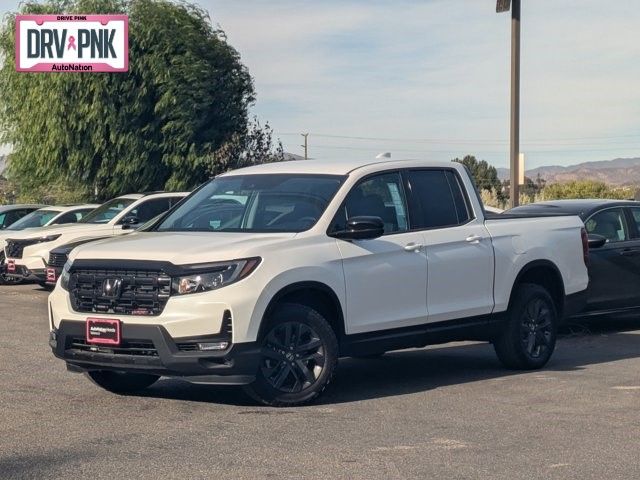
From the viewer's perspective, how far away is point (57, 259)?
1831cm

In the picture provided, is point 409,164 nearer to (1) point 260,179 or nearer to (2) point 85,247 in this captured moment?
(1) point 260,179

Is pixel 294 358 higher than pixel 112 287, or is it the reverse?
pixel 112 287

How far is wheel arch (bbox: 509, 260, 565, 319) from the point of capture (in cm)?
1111

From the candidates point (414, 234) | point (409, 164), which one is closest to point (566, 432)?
point (414, 234)

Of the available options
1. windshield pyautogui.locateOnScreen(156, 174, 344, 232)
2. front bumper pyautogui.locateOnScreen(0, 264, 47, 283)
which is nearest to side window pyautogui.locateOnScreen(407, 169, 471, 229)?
windshield pyautogui.locateOnScreen(156, 174, 344, 232)

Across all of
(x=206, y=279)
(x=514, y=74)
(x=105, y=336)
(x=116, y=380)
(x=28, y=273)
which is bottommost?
(x=116, y=380)

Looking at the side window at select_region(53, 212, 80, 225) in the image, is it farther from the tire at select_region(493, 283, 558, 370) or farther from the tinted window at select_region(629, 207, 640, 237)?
the tire at select_region(493, 283, 558, 370)

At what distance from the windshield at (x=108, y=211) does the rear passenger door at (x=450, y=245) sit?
11169 mm

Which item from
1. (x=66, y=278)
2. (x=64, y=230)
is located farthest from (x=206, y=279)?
(x=64, y=230)

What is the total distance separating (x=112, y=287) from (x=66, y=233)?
39.3 feet

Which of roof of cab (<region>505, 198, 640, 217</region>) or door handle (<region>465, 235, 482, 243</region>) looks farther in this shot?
roof of cab (<region>505, 198, 640, 217</region>)

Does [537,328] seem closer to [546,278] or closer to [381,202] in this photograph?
[546,278]

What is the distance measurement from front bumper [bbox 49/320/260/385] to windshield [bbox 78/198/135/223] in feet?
40.4

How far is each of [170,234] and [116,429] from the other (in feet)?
6.67
